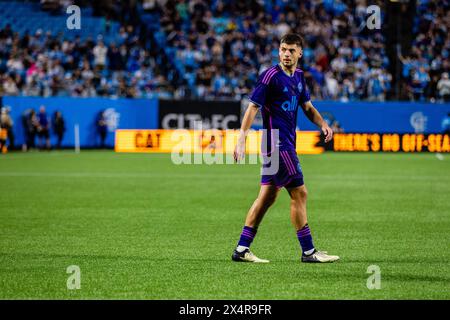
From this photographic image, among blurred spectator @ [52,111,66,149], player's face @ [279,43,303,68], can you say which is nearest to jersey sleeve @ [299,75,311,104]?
player's face @ [279,43,303,68]

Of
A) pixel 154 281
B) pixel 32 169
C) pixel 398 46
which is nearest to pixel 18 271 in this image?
pixel 154 281

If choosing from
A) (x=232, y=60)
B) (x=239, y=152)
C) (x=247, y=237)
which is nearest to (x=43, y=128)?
(x=232, y=60)

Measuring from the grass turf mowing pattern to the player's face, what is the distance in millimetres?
2189

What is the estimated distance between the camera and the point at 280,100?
30.6ft

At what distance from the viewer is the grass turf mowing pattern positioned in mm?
8016

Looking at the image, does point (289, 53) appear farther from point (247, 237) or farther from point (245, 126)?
point (247, 237)

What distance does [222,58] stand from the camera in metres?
38.1

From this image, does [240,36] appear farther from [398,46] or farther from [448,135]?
[448,135]

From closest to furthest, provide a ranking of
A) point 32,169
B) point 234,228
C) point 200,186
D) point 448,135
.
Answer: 1. point 234,228
2. point 200,186
3. point 32,169
4. point 448,135

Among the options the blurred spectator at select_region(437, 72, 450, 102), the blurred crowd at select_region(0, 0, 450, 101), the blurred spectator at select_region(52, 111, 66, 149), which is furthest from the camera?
the blurred crowd at select_region(0, 0, 450, 101)

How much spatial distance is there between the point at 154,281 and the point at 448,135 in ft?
95.7

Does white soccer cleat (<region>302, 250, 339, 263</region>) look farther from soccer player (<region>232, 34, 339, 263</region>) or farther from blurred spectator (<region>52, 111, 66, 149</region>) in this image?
blurred spectator (<region>52, 111, 66, 149</region>)

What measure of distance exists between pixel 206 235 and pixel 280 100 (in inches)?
130

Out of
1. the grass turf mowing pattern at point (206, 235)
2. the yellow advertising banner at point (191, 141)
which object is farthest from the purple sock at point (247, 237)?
the yellow advertising banner at point (191, 141)
